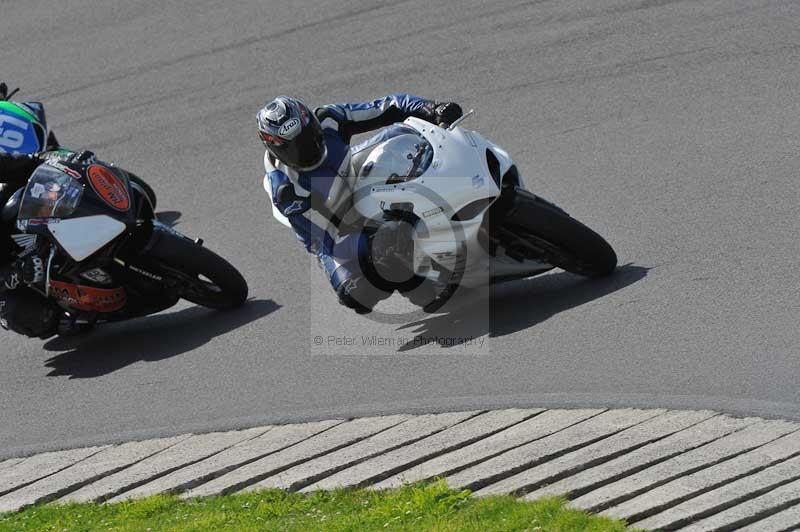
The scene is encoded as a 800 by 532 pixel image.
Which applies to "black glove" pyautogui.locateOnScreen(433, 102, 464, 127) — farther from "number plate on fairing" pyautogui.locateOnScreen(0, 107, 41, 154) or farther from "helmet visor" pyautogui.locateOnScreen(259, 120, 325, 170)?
"number plate on fairing" pyautogui.locateOnScreen(0, 107, 41, 154)

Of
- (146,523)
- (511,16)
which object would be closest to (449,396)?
(146,523)

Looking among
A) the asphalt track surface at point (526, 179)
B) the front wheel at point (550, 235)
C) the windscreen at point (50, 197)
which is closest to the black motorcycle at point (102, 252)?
the windscreen at point (50, 197)

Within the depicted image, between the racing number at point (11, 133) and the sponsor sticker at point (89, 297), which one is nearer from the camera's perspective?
the sponsor sticker at point (89, 297)

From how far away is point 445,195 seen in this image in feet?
23.8

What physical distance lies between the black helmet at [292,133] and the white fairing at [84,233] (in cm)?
122

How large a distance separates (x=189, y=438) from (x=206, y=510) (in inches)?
40.2

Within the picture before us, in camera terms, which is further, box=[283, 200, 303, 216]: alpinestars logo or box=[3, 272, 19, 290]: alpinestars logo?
box=[3, 272, 19, 290]: alpinestars logo

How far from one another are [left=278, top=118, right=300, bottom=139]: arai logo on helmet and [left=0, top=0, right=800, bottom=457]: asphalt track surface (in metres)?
1.34

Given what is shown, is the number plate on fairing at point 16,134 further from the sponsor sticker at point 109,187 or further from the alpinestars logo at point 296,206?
the alpinestars logo at point 296,206

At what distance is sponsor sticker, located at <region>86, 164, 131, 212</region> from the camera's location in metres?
8.04

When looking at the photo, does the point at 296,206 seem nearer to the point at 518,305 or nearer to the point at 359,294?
the point at 359,294

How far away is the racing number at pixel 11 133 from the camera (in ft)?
30.0

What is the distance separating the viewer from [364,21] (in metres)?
12.7

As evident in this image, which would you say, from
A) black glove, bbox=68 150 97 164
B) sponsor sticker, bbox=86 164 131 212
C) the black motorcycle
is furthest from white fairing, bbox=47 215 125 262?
black glove, bbox=68 150 97 164
